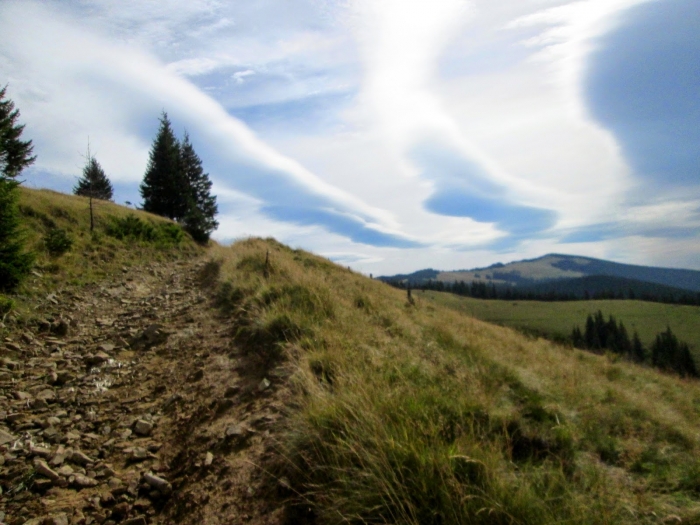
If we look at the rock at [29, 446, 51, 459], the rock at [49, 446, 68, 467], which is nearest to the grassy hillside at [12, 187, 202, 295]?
the rock at [29, 446, 51, 459]

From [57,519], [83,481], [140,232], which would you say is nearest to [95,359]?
[83,481]

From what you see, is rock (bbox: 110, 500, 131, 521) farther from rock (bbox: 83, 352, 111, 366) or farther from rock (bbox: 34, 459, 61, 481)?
rock (bbox: 83, 352, 111, 366)

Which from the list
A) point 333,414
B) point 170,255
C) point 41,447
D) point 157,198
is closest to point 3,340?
point 41,447

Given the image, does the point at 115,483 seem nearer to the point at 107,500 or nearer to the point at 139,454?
the point at 107,500

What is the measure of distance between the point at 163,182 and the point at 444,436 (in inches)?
1379

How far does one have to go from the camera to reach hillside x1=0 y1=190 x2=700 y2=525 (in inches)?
92.8

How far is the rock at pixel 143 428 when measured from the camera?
3809mm

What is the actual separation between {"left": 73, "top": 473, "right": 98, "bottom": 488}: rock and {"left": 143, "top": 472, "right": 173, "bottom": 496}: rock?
0.43 m

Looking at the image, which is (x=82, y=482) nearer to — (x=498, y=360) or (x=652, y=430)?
(x=498, y=360)

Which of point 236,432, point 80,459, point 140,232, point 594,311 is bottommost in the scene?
point 594,311

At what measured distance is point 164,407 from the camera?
4.29 m

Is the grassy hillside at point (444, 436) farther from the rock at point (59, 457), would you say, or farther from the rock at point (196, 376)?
the rock at point (59, 457)

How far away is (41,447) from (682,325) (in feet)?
313

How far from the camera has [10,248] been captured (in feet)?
26.0
